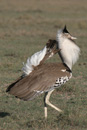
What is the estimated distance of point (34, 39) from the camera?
44.1 feet

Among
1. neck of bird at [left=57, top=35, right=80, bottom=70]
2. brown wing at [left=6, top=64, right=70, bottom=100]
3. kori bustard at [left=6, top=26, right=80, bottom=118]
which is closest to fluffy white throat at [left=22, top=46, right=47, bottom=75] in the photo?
kori bustard at [left=6, top=26, right=80, bottom=118]

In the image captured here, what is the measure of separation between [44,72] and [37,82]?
0.59 ft

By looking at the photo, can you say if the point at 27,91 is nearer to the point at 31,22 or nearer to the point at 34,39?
the point at 34,39

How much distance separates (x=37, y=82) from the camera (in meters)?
4.66

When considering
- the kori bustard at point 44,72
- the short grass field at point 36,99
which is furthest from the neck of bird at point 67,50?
the short grass field at point 36,99

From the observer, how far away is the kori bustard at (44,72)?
4.59 m

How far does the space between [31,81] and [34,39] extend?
349 inches

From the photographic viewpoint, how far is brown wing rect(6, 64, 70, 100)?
4.57m

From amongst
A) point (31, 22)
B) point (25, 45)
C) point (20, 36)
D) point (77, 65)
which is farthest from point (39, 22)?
point (77, 65)

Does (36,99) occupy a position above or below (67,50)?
below

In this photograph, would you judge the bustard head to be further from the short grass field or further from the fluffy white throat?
the short grass field

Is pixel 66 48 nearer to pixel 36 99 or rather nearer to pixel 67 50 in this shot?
pixel 67 50

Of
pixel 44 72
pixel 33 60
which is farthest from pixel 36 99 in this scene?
pixel 33 60

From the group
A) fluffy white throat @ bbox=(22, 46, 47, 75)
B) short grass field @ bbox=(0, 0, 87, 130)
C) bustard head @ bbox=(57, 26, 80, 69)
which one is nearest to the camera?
fluffy white throat @ bbox=(22, 46, 47, 75)
